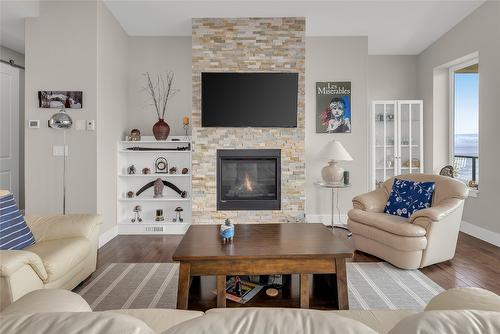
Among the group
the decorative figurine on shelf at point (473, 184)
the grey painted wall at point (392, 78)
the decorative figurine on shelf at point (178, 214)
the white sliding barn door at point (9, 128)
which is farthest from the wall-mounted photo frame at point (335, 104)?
the white sliding barn door at point (9, 128)

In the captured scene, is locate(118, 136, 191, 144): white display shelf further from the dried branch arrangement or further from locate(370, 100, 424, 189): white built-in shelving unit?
locate(370, 100, 424, 189): white built-in shelving unit

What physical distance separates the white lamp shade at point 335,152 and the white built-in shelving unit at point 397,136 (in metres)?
1.18

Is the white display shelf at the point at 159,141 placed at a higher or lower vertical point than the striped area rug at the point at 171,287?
higher

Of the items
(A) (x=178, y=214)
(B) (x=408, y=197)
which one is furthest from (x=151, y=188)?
(B) (x=408, y=197)

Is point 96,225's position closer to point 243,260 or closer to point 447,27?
point 243,260

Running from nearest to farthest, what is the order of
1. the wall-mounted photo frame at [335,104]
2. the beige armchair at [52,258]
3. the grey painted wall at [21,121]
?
the beige armchair at [52,258]
the wall-mounted photo frame at [335,104]
the grey painted wall at [21,121]

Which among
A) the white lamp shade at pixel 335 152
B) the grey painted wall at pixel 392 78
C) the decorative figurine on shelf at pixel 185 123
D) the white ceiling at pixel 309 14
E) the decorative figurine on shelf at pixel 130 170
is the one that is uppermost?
the white ceiling at pixel 309 14

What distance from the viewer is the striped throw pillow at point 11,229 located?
237cm

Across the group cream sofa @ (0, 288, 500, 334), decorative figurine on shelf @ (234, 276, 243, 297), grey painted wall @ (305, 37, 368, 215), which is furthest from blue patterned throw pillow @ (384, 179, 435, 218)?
cream sofa @ (0, 288, 500, 334)

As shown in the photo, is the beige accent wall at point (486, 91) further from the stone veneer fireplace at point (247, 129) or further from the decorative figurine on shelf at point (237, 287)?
the decorative figurine on shelf at point (237, 287)

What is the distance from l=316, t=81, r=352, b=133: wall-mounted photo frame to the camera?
5.16 metres

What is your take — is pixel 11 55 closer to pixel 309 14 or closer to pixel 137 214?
pixel 137 214

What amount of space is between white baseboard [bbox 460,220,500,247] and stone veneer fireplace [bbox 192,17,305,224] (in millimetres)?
2271

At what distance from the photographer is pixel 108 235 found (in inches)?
170
